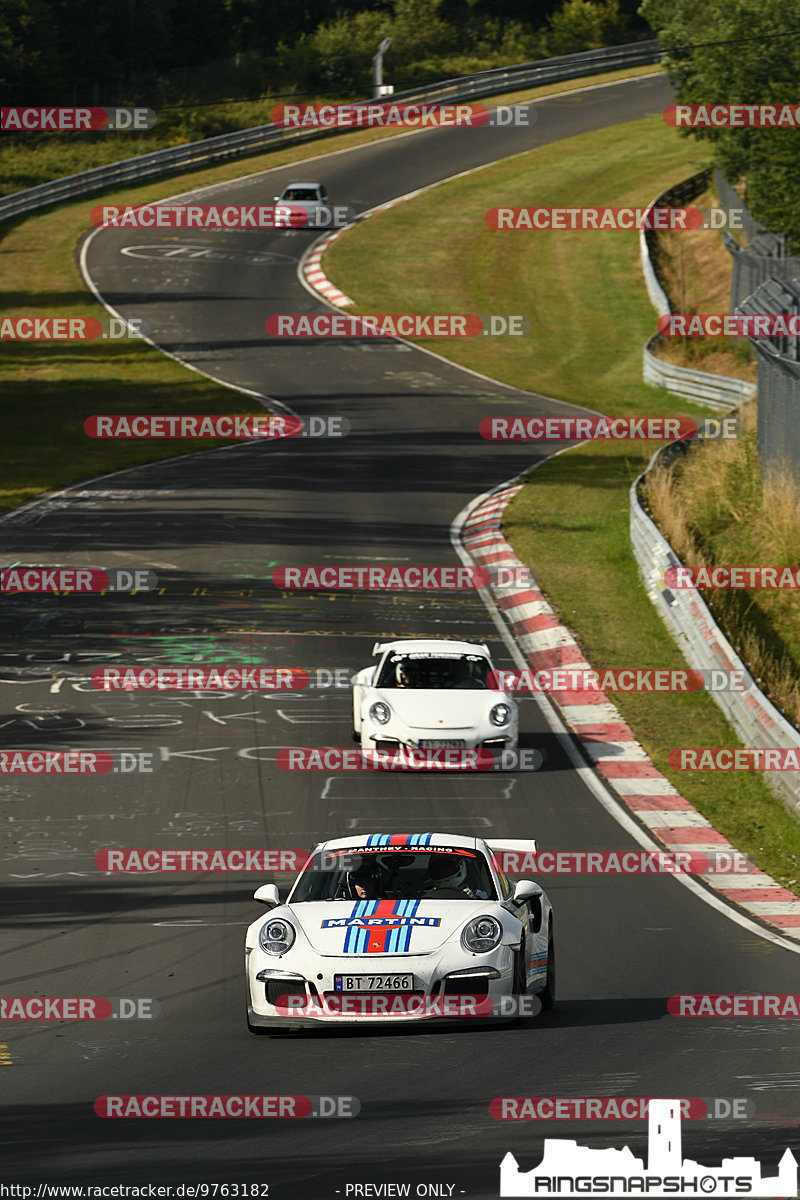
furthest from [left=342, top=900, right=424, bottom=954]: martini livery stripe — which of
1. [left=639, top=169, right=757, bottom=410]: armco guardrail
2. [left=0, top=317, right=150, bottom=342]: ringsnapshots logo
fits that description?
[left=0, top=317, right=150, bottom=342]: ringsnapshots logo

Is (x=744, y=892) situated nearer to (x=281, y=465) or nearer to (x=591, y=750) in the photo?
(x=591, y=750)

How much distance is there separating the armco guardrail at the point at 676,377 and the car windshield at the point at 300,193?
12542mm

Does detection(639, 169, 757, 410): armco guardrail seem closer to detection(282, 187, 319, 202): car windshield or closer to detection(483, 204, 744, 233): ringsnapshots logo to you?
detection(483, 204, 744, 233): ringsnapshots logo

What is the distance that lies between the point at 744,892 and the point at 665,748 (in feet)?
15.6

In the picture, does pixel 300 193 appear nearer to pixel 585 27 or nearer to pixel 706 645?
pixel 585 27

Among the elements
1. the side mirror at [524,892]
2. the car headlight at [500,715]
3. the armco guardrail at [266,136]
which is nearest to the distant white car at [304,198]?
the armco guardrail at [266,136]

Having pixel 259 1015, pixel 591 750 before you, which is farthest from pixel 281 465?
pixel 259 1015

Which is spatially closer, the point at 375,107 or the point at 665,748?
the point at 665,748

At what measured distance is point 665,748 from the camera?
18891 mm

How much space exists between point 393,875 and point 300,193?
184 ft

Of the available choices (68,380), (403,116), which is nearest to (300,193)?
(403,116)

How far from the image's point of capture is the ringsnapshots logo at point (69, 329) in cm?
5247

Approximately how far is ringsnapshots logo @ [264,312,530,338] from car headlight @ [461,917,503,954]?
143 feet

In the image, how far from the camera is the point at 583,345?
53.4 m
